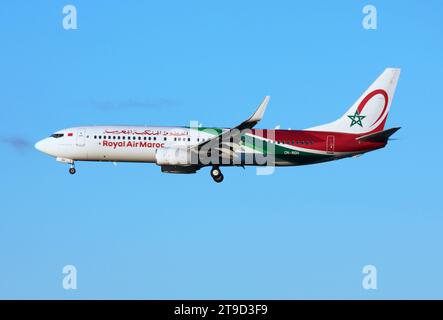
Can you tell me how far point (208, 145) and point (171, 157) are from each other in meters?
3.31

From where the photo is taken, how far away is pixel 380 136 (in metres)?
88.4

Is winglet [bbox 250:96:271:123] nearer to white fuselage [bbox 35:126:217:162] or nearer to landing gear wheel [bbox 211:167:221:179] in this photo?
white fuselage [bbox 35:126:217:162]

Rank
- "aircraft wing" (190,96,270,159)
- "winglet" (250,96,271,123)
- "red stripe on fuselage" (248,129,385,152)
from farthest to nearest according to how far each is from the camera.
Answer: "red stripe on fuselage" (248,129,385,152) < "aircraft wing" (190,96,270,159) < "winglet" (250,96,271,123)

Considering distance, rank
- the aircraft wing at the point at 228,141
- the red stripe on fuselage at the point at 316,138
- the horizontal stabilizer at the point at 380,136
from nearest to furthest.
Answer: the aircraft wing at the point at 228,141, the horizontal stabilizer at the point at 380,136, the red stripe on fuselage at the point at 316,138

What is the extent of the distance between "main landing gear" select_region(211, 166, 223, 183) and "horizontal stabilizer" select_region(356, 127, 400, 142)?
12.4 meters

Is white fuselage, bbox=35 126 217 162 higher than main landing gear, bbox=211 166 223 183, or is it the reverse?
white fuselage, bbox=35 126 217 162

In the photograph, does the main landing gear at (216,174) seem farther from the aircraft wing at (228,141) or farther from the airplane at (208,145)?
the aircraft wing at (228,141)

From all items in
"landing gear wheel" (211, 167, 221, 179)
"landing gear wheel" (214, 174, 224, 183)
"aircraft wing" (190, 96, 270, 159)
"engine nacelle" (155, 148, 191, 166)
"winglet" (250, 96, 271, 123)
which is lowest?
"landing gear wheel" (214, 174, 224, 183)

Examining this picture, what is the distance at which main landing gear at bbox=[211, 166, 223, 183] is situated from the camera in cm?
9062

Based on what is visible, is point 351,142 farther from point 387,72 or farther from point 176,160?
point 176,160

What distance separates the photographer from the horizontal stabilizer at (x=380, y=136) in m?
86.8

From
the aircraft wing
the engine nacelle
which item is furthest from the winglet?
the engine nacelle

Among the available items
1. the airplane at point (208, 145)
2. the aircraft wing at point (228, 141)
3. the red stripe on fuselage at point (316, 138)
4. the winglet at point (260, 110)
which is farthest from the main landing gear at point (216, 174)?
the winglet at point (260, 110)

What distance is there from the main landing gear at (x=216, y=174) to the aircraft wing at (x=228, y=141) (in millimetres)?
1518
